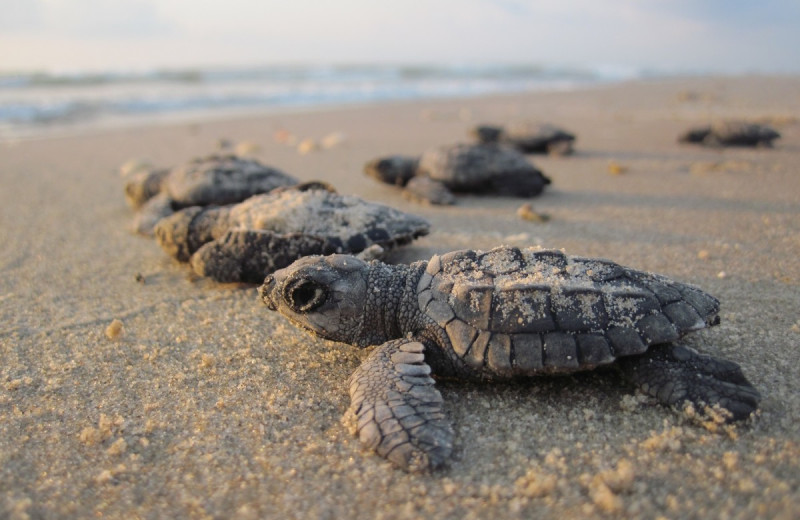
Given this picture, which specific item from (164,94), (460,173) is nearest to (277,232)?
(460,173)

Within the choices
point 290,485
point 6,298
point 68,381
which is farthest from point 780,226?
point 6,298

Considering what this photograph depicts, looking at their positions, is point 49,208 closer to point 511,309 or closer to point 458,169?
point 458,169

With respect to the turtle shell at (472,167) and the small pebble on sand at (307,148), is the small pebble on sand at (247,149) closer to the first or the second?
the small pebble on sand at (307,148)

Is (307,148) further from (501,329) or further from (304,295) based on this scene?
(501,329)

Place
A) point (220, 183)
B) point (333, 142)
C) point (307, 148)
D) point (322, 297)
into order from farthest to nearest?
point (333, 142)
point (307, 148)
point (220, 183)
point (322, 297)

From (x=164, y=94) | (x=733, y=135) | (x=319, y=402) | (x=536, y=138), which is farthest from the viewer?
(x=164, y=94)

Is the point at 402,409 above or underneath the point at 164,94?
underneath

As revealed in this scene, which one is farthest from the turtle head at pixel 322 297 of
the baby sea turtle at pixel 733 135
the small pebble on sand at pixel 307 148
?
the baby sea turtle at pixel 733 135
